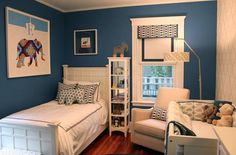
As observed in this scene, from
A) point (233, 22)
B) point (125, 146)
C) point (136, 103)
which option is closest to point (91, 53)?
point (136, 103)

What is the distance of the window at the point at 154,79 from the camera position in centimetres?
399

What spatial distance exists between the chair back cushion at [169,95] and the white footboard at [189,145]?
1718 mm

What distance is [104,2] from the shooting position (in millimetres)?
3801

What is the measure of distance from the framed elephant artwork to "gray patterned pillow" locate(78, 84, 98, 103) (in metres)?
0.82

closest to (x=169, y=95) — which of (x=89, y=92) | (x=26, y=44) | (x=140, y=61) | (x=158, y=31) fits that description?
(x=140, y=61)

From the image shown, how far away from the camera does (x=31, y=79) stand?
3.49 metres

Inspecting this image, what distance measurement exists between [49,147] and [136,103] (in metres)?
2.06

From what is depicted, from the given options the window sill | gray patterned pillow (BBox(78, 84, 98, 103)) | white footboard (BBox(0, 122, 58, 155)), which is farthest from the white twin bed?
the window sill

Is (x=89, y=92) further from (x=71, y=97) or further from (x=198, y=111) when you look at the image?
(x=198, y=111)

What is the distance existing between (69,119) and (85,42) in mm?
2067

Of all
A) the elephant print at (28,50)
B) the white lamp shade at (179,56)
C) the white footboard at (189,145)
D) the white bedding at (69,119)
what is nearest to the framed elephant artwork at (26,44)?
the elephant print at (28,50)

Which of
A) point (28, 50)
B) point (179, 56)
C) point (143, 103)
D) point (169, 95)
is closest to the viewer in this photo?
point (179, 56)

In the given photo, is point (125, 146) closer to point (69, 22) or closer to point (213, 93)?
point (213, 93)

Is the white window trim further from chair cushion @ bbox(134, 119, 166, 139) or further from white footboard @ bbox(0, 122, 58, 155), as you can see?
white footboard @ bbox(0, 122, 58, 155)
